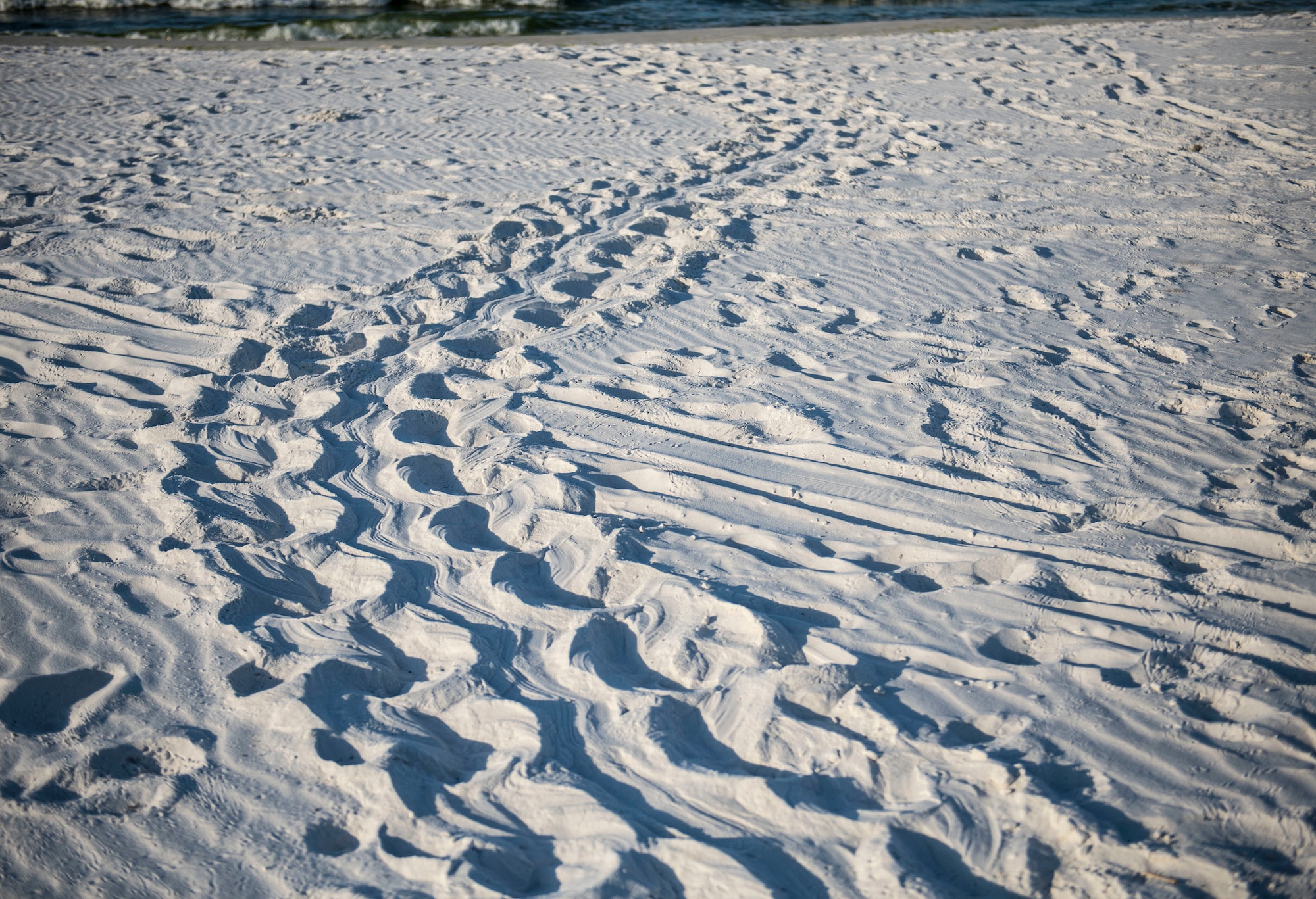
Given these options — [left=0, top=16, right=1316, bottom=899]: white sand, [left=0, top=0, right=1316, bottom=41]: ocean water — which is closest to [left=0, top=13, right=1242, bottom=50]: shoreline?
→ [left=0, top=0, right=1316, bottom=41]: ocean water

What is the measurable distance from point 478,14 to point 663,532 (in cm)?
1403

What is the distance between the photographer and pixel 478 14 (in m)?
14.2

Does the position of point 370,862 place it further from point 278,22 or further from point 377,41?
point 278,22

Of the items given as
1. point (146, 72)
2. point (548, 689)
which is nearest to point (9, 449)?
point (548, 689)

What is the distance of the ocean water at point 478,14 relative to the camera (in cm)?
1262

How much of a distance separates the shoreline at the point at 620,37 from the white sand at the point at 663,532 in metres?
5.93

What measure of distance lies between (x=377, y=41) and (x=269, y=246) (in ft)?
26.0

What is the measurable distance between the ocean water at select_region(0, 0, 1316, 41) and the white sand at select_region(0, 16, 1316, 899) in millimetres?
7997

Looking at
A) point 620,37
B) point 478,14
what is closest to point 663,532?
point 620,37

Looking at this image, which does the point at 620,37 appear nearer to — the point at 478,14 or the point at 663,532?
the point at 478,14

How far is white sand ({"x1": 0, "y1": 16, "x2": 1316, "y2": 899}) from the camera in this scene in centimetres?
186

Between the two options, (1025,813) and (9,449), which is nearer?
(1025,813)

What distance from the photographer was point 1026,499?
2.85 m

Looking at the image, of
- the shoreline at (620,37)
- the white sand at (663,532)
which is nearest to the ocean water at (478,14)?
the shoreline at (620,37)
